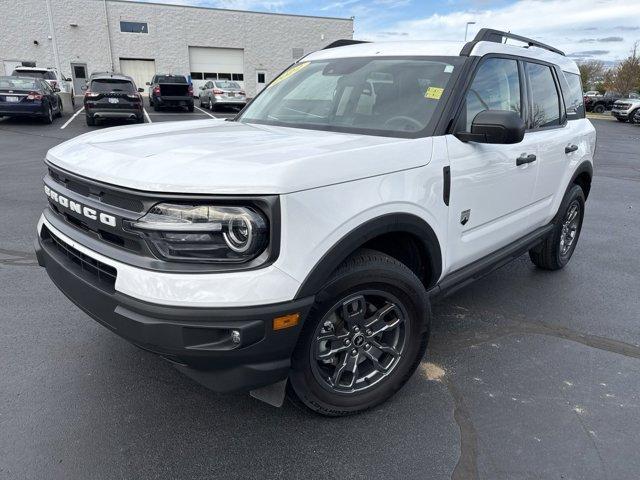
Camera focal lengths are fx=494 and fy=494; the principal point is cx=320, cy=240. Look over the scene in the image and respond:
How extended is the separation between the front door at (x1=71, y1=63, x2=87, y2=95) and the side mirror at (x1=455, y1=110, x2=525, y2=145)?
132 feet

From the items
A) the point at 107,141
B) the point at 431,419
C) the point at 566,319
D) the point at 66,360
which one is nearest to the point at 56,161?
the point at 107,141

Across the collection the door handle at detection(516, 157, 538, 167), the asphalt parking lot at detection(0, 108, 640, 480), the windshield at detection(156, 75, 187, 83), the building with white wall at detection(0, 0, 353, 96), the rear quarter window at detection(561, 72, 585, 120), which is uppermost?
the building with white wall at detection(0, 0, 353, 96)

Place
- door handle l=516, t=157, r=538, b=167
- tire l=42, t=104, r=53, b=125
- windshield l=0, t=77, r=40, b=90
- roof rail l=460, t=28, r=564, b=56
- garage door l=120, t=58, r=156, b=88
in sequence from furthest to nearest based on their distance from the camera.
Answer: garage door l=120, t=58, r=156, b=88, tire l=42, t=104, r=53, b=125, windshield l=0, t=77, r=40, b=90, door handle l=516, t=157, r=538, b=167, roof rail l=460, t=28, r=564, b=56

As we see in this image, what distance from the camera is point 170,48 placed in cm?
3856

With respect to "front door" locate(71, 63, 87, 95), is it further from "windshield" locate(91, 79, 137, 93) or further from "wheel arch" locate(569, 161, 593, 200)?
"wheel arch" locate(569, 161, 593, 200)

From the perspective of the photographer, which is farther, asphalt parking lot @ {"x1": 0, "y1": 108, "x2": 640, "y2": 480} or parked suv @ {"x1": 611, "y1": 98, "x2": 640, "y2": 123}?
parked suv @ {"x1": 611, "y1": 98, "x2": 640, "y2": 123}

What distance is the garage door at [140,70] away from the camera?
38312 mm

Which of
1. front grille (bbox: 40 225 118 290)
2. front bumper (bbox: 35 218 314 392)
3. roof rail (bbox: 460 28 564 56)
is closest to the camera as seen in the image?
front bumper (bbox: 35 218 314 392)

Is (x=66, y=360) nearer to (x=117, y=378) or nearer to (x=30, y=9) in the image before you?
(x=117, y=378)

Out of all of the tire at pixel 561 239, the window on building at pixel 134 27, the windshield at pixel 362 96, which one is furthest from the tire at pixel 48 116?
the window on building at pixel 134 27

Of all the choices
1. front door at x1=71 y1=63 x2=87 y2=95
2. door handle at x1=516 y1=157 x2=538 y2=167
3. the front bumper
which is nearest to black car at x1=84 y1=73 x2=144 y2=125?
door handle at x1=516 y1=157 x2=538 y2=167

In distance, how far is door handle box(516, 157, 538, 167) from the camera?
3.36 meters

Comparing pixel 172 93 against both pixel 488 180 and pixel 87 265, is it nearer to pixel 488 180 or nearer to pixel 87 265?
pixel 488 180

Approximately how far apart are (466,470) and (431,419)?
0.38 m
